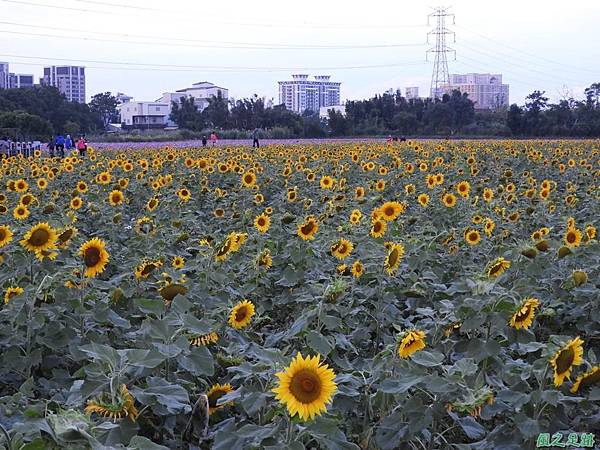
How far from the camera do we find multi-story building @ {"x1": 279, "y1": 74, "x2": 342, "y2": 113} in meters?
103

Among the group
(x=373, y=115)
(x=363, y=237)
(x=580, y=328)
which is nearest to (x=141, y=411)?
(x=580, y=328)

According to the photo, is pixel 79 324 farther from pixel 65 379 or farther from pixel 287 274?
pixel 287 274

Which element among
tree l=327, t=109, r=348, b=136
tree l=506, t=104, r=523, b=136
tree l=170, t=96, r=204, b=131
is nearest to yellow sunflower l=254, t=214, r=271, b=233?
tree l=506, t=104, r=523, b=136

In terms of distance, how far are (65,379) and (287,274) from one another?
4.47 ft

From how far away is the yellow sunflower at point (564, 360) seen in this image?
6.27 feet

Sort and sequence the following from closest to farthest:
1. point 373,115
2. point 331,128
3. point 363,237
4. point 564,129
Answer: point 363,237, point 564,129, point 331,128, point 373,115

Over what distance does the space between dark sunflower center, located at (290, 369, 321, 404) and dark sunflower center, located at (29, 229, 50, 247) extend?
68.4 inches

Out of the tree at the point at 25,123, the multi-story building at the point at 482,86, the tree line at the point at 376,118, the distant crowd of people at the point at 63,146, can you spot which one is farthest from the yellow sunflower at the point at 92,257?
the multi-story building at the point at 482,86

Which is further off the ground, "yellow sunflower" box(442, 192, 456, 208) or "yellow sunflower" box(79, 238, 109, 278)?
"yellow sunflower" box(442, 192, 456, 208)

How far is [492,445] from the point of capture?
2035 mm

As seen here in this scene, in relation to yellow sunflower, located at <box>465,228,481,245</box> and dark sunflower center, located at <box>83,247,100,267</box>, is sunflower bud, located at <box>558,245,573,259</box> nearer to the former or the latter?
yellow sunflower, located at <box>465,228,481,245</box>

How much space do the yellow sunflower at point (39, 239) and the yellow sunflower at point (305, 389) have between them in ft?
5.61

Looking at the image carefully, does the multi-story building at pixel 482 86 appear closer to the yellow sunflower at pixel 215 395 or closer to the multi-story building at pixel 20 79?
the multi-story building at pixel 20 79

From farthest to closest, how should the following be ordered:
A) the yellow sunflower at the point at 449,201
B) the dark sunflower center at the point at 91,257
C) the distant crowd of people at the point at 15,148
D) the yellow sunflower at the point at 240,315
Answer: the distant crowd of people at the point at 15,148 < the yellow sunflower at the point at 449,201 < the dark sunflower center at the point at 91,257 < the yellow sunflower at the point at 240,315
